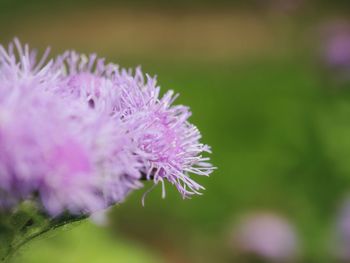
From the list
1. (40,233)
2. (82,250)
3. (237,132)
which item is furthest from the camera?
(237,132)

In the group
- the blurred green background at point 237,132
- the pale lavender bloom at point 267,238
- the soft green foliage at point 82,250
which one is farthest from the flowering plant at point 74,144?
the pale lavender bloom at point 267,238

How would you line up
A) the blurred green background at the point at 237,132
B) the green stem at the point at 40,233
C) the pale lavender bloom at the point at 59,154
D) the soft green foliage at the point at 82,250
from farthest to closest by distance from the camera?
the blurred green background at the point at 237,132
the soft green foliage at the point at 82,250
the green stem at the point at 40,233
the pale lavender bloom at the point at 59,154

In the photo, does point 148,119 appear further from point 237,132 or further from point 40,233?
point 237,132

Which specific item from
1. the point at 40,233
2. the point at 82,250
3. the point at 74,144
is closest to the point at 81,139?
the point at 74,144

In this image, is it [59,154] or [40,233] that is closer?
[59,154]

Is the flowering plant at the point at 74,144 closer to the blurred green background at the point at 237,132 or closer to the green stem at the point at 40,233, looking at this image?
the green stem at the point at 40,233

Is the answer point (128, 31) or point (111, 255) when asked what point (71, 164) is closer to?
point (111, 255)

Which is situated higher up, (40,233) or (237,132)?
(237,132)

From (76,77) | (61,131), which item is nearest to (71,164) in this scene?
(61,131)

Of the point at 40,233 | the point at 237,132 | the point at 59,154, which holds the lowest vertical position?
the point at 40,233
